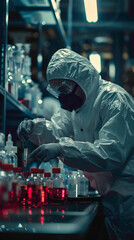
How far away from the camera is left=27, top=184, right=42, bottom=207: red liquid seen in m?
1.99

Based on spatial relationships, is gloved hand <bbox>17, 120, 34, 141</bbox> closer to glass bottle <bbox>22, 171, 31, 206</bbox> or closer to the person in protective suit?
the person in protective suit

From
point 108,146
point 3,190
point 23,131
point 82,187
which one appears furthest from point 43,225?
point 82,187

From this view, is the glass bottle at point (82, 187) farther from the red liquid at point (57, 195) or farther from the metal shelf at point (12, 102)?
the metal shelf at point (12, 102)

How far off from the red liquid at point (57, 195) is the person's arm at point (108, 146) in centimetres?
23

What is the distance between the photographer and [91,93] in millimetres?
2596

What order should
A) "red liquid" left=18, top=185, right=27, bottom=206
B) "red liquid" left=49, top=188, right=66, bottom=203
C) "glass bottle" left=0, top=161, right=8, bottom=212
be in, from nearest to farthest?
"glass bottle" left=0, top=161, right=8, bottom=212 → "red liquid" left=18, top=185, right=27, bottom=206 → "red liquid" left=49, top=188, right=66, bottom=203

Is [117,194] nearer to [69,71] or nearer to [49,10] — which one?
[69,71]

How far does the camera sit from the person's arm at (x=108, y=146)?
2.13 m

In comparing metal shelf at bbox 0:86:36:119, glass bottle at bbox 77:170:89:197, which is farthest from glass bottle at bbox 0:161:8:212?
glass bottle at bbox 77:170:89:197

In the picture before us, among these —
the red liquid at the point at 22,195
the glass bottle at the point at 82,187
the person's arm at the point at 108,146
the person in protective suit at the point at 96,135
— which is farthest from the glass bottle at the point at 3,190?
the glass bottle at the point at 82,187

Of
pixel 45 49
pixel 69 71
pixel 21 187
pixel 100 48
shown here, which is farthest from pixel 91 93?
pixel 100 48

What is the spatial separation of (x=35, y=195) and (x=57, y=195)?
0.30m

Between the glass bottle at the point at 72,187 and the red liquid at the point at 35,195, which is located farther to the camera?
the glass bottle at the point at 72,187

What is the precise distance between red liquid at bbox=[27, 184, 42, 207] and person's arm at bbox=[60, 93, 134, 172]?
244mm
